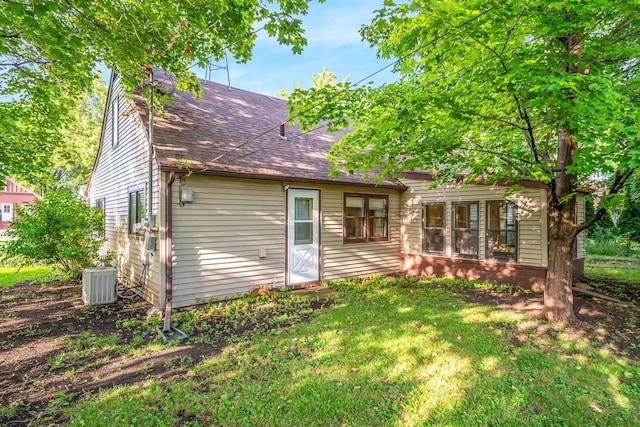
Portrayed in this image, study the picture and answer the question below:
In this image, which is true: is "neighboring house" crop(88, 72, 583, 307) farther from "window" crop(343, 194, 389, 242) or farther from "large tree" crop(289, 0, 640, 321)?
"large tree" crop(289, 0, 640, 321)

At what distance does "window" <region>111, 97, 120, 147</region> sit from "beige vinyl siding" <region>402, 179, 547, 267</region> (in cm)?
822

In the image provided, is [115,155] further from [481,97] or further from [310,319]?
[481,97]

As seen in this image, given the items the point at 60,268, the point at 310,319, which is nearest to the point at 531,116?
the point at 310,319

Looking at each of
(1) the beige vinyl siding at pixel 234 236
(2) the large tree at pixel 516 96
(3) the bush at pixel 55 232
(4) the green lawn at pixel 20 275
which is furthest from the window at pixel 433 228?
(4) the green lawn at pixel 20 275

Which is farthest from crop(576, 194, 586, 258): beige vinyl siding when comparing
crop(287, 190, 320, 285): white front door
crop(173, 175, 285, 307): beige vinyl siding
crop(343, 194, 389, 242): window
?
crop(173, 175, 285, 307): beige vinyl siding

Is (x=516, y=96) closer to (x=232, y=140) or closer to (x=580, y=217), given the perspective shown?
(x=232, y=140)

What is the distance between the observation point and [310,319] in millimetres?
5391

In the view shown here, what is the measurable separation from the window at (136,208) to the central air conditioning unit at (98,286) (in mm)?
1074

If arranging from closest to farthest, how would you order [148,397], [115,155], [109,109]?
[148,397] → [115,155] → [109,109]

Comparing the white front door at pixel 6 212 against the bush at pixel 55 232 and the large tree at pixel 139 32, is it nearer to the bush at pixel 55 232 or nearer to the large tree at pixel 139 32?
the bush at pixel 55 232

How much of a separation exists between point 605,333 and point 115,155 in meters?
11.2

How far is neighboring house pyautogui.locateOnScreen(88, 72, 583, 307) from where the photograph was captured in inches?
242

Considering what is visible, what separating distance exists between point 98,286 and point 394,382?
19.7 ft

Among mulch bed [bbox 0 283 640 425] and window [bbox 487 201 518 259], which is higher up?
window [bbox 487 201 518 259]
